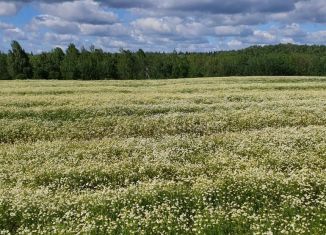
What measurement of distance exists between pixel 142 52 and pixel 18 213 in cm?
12854

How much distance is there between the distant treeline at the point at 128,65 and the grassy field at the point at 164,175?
87.2m

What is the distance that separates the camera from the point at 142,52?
452ft

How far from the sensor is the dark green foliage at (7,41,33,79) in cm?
10950

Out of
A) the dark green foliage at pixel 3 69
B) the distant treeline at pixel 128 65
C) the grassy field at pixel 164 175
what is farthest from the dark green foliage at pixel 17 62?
the grassy field at pixel 164 175

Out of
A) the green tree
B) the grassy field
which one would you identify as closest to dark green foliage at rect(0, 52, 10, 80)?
the green tree

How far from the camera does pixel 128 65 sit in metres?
129

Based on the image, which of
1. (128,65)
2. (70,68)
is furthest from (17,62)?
(128,65)

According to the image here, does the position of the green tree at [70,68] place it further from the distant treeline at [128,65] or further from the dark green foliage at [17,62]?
the dark green foliage at [17,62]

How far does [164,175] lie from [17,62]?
102197 mm

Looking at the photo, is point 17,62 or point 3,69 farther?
point 3,69

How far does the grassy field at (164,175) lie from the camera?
1022cm

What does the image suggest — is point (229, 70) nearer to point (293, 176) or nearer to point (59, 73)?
point (59, 73)

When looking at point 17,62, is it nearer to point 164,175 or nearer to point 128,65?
point 128,65

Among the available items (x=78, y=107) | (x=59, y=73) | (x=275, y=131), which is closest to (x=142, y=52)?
(x=59, y=73)
